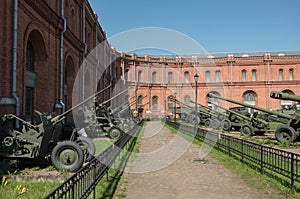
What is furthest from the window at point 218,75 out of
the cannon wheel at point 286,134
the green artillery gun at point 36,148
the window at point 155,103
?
the green artillery gun at point 36,148

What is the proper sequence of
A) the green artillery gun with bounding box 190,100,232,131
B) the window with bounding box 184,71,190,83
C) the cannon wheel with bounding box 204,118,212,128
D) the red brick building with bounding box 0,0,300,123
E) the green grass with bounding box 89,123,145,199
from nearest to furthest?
the green grass with bounding box 89,123,145,199, the red brick building with bounding box 0,0,300,123, the green artillery gun with bounding box 190,100,232,131, the cannon wheel with bounding box 204,118,212,128, the window with bounding box 184,71,190,83

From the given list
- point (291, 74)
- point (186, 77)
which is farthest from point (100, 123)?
point (291, 74)

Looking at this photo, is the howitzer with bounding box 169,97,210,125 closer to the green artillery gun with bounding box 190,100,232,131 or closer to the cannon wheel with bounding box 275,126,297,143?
the green artillery gun with bounding box 190,100,232,131

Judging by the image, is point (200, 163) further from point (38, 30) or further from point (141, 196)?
point (38, 30)

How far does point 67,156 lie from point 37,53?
8.27 metres

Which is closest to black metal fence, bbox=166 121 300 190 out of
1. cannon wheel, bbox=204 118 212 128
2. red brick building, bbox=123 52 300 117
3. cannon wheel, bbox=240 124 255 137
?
cannon wheel, bbox=240 124 255 137

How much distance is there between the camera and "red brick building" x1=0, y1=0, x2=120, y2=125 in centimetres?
984

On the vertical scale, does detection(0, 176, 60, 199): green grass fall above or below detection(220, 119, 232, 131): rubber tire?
below

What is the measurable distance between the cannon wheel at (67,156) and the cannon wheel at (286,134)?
364 inches

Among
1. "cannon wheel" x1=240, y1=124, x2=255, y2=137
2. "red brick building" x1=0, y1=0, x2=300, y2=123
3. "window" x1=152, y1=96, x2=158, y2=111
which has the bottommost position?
"cannon wheel" x1=240, y1=124, x2=255, y2=137

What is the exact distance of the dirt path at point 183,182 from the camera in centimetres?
550

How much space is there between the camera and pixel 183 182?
6418 millimetres

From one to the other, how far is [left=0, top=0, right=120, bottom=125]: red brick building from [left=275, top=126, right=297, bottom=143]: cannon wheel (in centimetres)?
1001

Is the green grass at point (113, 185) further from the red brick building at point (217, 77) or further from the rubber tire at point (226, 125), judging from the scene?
the red brick building at point (217, 77)
